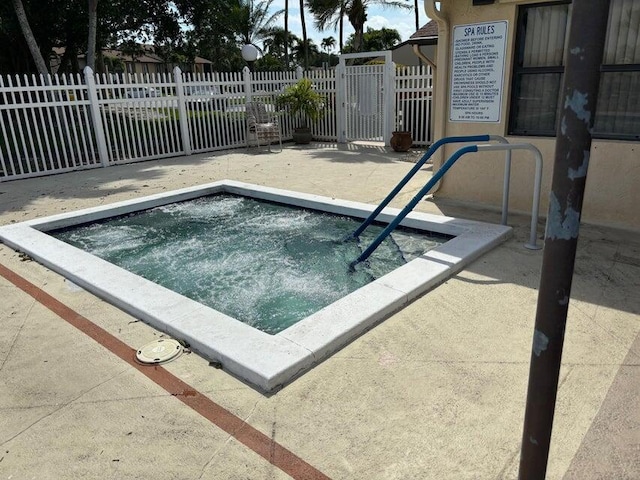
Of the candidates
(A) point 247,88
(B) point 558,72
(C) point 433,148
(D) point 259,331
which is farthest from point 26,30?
(D) point 259,331

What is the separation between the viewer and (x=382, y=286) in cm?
388

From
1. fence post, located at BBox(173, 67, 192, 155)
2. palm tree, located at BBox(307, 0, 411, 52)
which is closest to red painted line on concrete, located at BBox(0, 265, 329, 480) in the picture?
fence post, located at BBox(173, 67, 192, 155)

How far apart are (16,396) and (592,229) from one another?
5636 millimetres

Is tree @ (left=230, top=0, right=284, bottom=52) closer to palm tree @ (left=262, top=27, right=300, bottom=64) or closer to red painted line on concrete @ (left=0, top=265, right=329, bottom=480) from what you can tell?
palm tree @ (left=262, top=27, right=300, bottom=64)

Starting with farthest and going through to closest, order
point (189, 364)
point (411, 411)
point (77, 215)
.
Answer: point (77, 215) < point (189, 364) < point (411, 411)

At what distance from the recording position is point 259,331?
327 centimetres

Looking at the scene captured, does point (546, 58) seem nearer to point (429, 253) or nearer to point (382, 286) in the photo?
point (429, 253)

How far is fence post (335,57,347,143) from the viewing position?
43.2ft

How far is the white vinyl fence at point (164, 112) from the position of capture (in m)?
10.1

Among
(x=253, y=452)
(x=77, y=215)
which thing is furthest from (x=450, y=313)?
(x=77, y=215)

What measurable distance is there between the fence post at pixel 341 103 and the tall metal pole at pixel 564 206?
12554 millimetres

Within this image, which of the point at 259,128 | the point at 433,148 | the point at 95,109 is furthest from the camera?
the point at 259,128

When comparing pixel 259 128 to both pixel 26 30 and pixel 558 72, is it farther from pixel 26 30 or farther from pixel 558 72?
pixel 558 72

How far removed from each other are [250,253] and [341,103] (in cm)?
900
